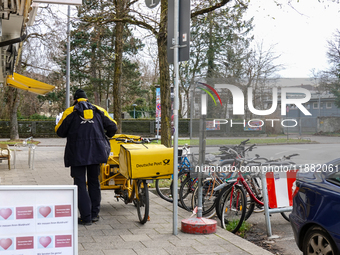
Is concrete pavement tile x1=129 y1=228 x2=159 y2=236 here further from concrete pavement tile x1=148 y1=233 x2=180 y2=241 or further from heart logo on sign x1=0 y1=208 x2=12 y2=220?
heart logo on sign x1=0 y1=208 x2=12 y2=220

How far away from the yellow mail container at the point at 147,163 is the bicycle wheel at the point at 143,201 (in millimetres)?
196

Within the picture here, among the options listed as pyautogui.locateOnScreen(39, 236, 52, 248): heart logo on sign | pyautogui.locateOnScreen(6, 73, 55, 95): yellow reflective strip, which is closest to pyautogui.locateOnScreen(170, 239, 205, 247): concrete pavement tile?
pyautogui.locateOnScreen(39, 236, 52, 248): heart logo on sign

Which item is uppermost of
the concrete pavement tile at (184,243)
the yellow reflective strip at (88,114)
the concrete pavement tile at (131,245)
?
the yellow reflective strip at (88,114)

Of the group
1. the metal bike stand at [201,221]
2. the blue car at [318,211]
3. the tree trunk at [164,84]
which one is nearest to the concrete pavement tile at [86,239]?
the metal bike stand at [201,221]

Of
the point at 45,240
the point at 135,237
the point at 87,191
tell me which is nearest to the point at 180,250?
the point at 135,237

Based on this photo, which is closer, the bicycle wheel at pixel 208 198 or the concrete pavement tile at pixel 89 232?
the concrete pavement tile at pixel 89 232

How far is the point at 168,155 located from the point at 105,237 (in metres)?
1.41

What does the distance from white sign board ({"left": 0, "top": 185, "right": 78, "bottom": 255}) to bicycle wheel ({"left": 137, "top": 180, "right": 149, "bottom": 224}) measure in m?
2.74

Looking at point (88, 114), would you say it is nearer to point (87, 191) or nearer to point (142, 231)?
point (87, 191)

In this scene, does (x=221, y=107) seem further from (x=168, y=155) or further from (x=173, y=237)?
(x=173, y=237)

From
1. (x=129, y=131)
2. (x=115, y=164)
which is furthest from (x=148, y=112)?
(x=115, y=164)

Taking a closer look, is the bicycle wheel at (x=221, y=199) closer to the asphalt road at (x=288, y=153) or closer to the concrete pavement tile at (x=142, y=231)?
the asphalt road at (x=288, y=153)

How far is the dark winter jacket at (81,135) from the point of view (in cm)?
591

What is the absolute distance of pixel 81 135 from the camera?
5.96m
